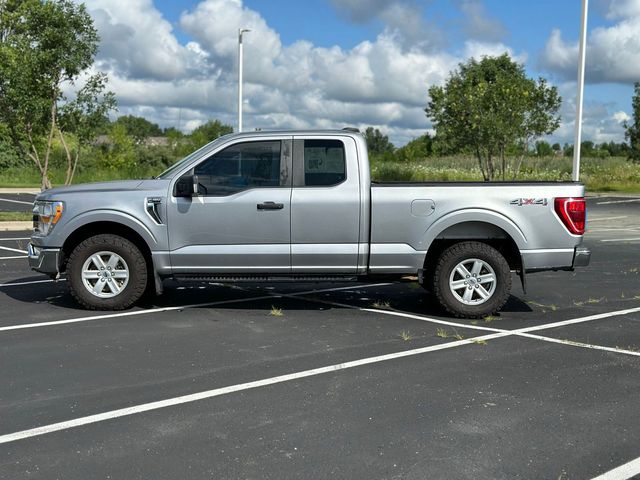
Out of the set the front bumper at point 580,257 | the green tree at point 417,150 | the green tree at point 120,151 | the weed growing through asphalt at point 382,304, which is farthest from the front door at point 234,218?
the green tree at point 417,150

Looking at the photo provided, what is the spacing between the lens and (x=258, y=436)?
13.6 feet

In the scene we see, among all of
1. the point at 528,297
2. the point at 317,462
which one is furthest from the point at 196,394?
the point at 528,297

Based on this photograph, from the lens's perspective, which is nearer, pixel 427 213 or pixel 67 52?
pixel 427 213

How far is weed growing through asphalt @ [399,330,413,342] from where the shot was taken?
6570 millimetres

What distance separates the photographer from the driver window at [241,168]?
739 cm

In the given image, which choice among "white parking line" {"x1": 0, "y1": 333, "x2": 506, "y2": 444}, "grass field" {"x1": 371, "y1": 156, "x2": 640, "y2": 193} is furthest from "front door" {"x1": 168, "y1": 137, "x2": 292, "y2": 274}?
"grass field" {"x1": 371, "y1": 156, "x2": 640, "y2": 193}

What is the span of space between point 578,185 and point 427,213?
164 centimetres

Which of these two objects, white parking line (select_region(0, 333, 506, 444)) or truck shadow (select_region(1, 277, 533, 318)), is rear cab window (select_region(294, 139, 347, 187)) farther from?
white parking line (select_region(0, 333, 506, 444))

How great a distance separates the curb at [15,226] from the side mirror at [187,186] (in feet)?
35.8

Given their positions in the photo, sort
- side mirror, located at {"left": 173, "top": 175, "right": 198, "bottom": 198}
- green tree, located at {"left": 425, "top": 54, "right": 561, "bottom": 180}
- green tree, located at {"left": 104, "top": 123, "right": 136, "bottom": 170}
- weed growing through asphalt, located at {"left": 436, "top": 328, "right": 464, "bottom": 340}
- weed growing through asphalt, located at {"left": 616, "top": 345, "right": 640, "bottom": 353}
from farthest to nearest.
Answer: green tree, located at {"left": 104, "top": 123, "right": 136, "bottom": 170} < green tree, located at {"left": 425, "top": 54, "right": 561, "bottom": 180} < side mirror, located at {"left": 173, "top": 175, "right": 198, "bottom": 198} < weed growing through asphalt, located at {"left": 436, "top": 328, "right": 464, "bottom": 340} < weed growing through asphalt, located at {"left": 616, "top": 345, "right": 640, "bottom": 353}

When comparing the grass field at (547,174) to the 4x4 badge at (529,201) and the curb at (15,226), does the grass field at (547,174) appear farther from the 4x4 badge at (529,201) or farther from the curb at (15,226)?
the 4x4 badge at (529,201)

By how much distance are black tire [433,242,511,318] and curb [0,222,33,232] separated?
492 inches

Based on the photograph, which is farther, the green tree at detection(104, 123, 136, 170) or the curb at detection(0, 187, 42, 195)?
the green tree at detection(104, 123, 136, 170)

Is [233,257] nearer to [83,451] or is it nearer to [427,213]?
[427,213]
